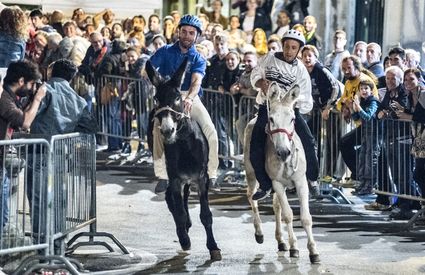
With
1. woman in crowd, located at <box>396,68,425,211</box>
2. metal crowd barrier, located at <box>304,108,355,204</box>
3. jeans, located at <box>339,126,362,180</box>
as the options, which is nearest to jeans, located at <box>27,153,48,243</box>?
woman in crowd, located at <box>396,68,425,211</box>

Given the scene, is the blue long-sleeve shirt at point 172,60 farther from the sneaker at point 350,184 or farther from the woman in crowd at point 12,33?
the sneaker at point 350,184

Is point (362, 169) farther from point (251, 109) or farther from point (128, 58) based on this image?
point (128, 58)

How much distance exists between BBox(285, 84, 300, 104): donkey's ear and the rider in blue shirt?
1.16 meters

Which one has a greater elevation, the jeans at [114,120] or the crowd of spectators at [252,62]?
the crowd of spectators at [252,62]

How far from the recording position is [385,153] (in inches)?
771

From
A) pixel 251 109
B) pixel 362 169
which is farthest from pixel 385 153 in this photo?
pixel 251 109

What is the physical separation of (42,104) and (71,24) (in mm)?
12791

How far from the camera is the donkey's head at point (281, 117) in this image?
15633 mm

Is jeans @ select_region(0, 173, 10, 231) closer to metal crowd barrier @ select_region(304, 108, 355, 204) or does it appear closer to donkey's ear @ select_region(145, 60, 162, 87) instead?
donkey's ear @ select_region(145, 60, 162, 87)

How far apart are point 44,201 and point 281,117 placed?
8.41ft

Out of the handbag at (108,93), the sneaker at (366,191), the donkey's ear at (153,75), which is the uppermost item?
the donkey's ear at (153,75)

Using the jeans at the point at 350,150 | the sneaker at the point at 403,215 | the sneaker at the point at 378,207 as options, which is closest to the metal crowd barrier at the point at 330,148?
the jeans at the point at 350,150

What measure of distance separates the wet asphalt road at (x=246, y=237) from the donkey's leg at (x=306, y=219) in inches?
4.7

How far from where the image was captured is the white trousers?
652 inches
